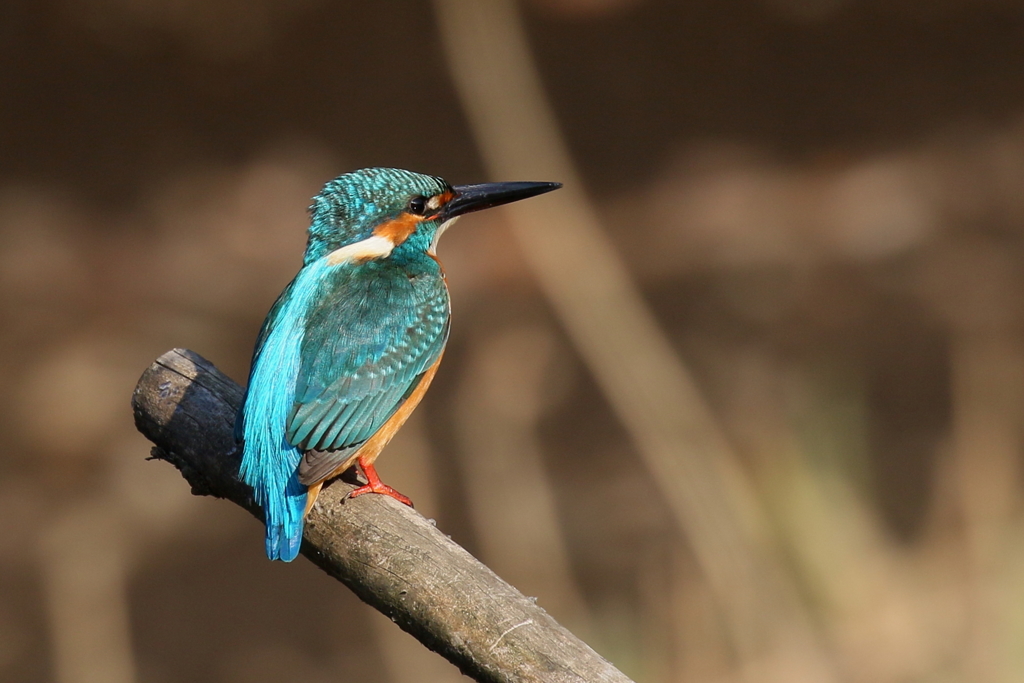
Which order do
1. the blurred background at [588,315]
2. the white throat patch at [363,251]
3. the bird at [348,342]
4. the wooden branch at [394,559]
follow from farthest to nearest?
the blurred background at [588,315] < the white throat patch at [363,251] < the bird at [348,342] < the wooden branch at [394,559]

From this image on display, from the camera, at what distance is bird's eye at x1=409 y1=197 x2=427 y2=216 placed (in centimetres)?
266

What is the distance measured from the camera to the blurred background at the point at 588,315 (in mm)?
3631

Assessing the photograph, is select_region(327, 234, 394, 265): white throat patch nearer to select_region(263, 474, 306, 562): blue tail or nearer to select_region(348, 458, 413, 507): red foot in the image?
select_region(348, 458, 413, 507): red foot

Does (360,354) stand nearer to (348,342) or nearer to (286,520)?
(348,342)

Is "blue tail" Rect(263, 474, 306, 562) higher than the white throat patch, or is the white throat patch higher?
the white throat patch

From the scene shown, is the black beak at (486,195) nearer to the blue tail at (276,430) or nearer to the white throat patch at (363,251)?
the white throat patch at (363,251)

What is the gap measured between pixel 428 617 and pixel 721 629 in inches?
87.4

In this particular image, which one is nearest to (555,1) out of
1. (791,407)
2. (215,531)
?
(791,407)

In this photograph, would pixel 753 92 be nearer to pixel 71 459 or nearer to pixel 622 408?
pixel 622 408

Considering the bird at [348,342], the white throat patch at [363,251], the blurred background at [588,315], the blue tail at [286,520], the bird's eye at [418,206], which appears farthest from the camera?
the blurred background at [588,315]

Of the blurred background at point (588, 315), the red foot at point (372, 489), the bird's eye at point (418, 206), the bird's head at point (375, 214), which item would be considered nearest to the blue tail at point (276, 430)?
the red foot at point (372, 489)

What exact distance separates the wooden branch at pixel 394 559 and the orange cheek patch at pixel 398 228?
1.74 feet

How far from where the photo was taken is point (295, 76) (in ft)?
11.9

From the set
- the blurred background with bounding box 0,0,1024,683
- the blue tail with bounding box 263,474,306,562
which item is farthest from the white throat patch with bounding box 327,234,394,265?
the blurred background with bounding box 0,0,1024,683
